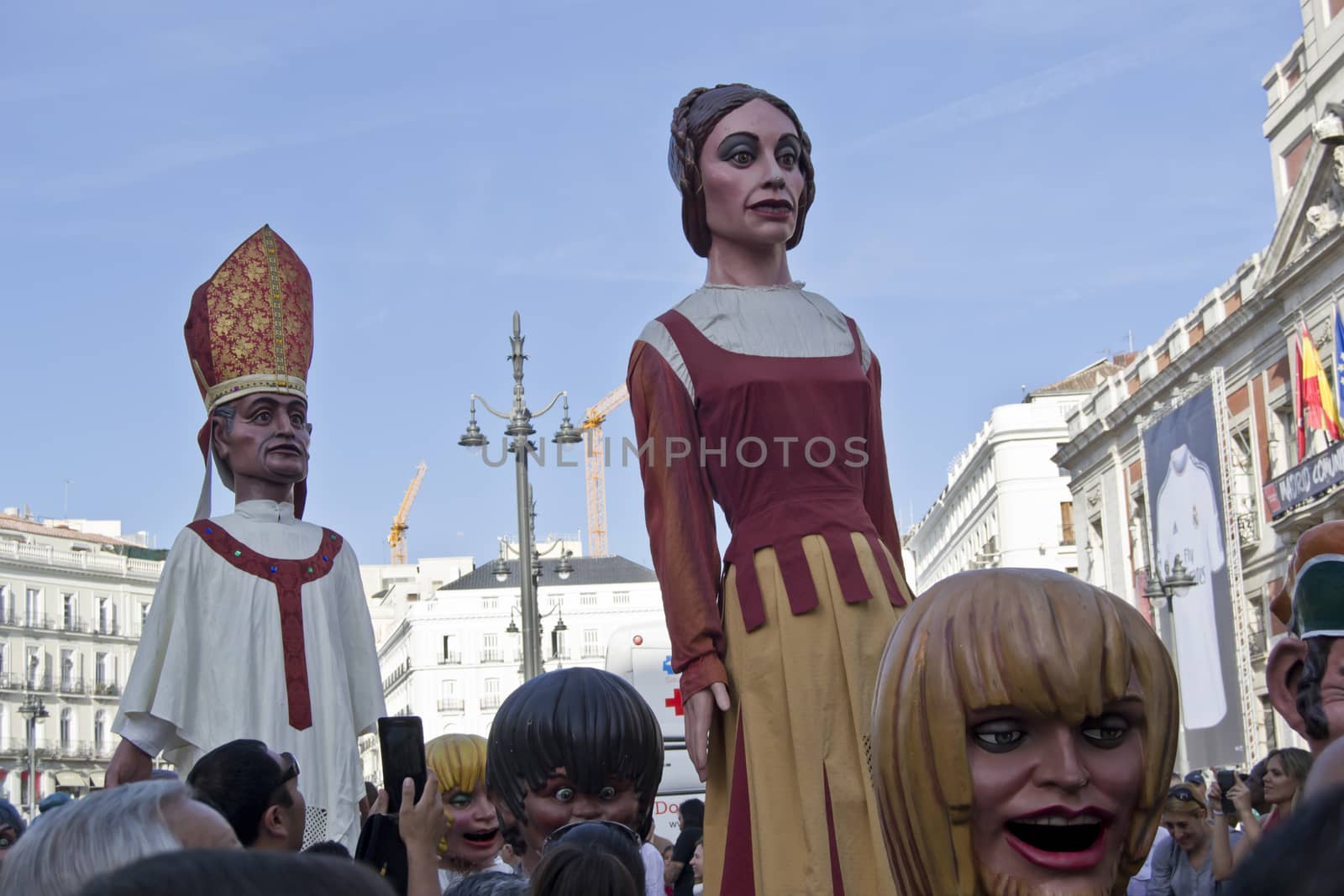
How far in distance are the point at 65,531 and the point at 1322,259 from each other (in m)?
63.6

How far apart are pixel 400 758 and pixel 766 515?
1.11 m

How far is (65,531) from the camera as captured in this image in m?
82.9

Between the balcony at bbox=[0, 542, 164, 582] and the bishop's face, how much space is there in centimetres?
7170

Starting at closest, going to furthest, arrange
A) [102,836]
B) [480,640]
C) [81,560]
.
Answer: [102,836], [81,560], [480,640]

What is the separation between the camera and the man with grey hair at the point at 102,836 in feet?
7.84

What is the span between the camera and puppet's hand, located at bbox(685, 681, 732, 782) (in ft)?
13.8

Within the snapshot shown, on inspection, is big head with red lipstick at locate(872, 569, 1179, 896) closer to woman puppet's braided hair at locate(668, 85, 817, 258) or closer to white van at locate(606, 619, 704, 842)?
woman puppet's braided hair at locate(668, 85, 817, 258)

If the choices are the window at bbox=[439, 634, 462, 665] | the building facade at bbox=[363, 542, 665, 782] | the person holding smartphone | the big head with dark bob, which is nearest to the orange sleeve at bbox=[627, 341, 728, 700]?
the big head with dark bob

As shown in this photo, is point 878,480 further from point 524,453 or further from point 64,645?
point 64,645

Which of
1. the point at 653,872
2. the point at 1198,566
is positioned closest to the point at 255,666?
the point at 653,872

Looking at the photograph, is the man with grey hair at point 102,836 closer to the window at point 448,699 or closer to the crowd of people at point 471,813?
the crowd of people at point 471,813

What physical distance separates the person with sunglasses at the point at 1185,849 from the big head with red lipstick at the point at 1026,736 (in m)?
5.96

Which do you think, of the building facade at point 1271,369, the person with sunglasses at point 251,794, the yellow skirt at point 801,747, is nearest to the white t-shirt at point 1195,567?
the building facade at point 1271,369

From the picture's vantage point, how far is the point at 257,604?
19.1 feet
